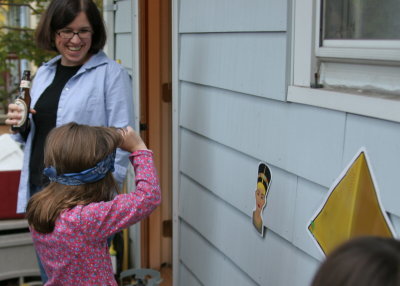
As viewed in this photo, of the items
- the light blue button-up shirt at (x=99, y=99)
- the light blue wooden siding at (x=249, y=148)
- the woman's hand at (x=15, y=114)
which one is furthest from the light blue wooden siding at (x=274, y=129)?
the woman's hand at (x=15, y=114)

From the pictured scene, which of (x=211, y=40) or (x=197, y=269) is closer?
(x=211, y=40)

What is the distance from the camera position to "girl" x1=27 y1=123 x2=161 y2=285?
7.21 ft

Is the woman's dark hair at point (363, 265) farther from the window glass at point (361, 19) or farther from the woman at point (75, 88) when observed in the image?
the woman at point (75, 88)

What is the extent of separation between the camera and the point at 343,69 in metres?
2.00

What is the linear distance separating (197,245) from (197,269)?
0.14m

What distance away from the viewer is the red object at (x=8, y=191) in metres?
4.10

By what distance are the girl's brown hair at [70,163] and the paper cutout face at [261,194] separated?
630 mm

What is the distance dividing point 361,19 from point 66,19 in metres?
1.50

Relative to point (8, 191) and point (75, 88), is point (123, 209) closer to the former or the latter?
point (75, 88)

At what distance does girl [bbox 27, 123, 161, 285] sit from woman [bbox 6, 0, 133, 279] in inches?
19.6

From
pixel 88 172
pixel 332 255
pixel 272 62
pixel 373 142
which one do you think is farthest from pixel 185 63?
pixel 332 255

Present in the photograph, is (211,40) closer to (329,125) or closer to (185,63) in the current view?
(185,63)

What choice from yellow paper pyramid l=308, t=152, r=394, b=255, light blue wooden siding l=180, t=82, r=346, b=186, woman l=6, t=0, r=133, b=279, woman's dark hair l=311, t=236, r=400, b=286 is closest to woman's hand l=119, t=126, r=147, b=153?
woman l=6, t=0, r=133, b=279

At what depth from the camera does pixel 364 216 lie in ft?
5.96
